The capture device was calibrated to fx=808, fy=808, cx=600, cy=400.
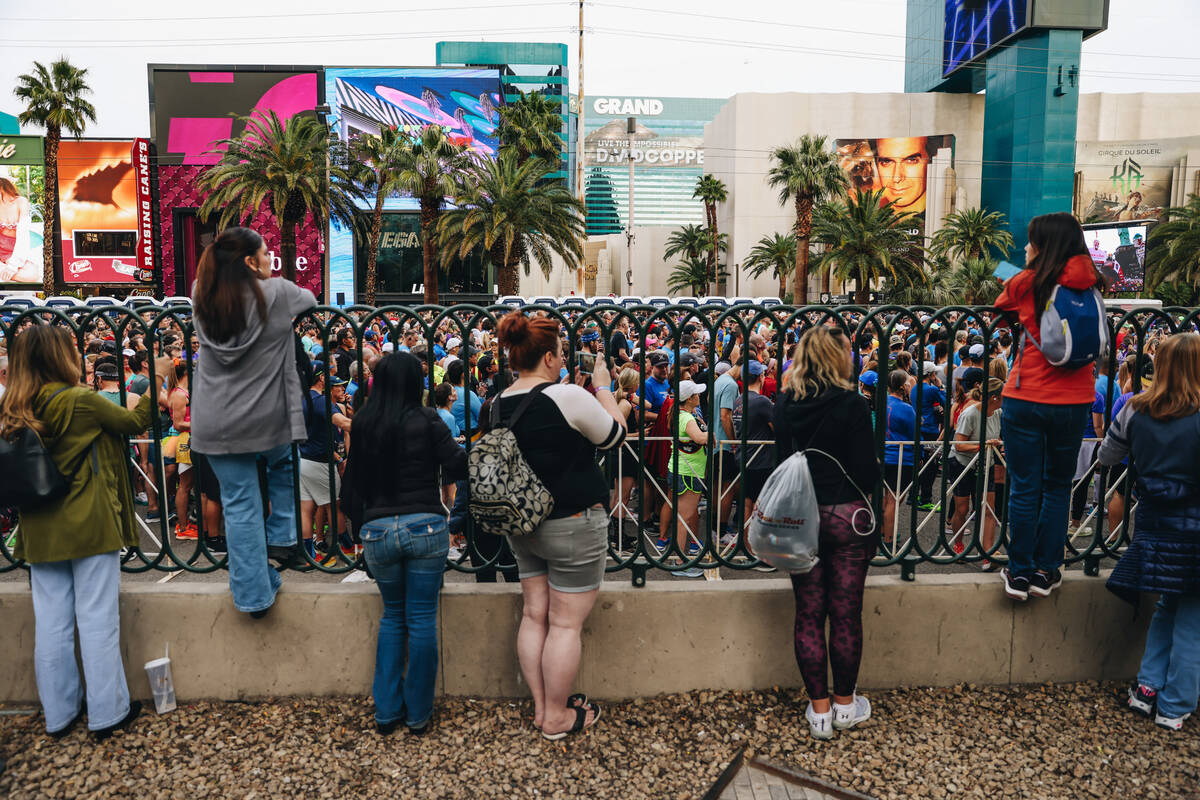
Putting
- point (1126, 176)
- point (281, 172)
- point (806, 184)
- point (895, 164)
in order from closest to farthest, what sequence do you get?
point (281, 172)
point (806, 184)
point (1126, 176)
point (895, 164)

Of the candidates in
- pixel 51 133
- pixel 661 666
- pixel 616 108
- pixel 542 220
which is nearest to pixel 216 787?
pixel 661 666

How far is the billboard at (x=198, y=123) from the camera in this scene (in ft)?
171

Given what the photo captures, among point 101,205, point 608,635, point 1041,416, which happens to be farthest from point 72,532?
point 101,205

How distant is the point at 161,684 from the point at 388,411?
178cm

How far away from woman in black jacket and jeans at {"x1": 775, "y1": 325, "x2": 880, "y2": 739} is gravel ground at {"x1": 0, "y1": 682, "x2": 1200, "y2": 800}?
0.23m

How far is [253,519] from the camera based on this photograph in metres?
3.61

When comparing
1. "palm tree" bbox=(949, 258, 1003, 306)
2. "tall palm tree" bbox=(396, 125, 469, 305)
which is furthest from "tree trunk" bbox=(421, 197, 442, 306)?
"palm tree" bbox=(949, 258, 1003, 306)

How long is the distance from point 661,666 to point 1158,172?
8105 cm

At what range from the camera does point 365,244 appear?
5116 cm

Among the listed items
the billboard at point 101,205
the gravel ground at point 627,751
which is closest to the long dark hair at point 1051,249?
the gravel ground at point 627,751

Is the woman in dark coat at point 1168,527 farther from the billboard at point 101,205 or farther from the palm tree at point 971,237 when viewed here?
the billboard at point 101,205

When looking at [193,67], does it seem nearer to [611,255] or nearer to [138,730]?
[138,730]

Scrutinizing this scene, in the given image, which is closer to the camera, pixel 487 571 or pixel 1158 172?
pixel 487 571

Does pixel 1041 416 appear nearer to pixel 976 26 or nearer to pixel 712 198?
pixel 712 198
